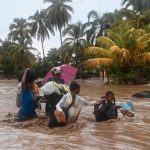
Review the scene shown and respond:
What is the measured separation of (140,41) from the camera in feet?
97.7

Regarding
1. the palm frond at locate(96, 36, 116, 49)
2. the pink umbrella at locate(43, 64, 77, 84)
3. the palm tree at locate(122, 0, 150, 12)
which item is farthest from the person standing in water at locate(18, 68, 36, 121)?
the palm tree at locate(122, 0, 150, 12)

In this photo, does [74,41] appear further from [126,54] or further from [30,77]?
[30,77]

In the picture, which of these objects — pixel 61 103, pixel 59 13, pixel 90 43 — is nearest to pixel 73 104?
pixel 61 103

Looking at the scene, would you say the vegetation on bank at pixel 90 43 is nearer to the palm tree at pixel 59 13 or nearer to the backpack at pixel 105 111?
the palm tree at pixel 59 13

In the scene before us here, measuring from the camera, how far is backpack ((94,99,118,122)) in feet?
26.9

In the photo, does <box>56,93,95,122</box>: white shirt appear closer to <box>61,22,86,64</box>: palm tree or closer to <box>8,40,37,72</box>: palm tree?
<box>61,22,86,64</box>: palm tree

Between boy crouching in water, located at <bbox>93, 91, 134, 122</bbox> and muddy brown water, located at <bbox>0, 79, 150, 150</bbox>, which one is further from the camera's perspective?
boy crouching in water, located at <bbox>93, 91, 134, 122</bbox>

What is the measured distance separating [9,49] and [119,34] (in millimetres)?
30329

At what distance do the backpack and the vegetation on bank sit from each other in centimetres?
2077

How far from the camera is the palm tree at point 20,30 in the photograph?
195ft

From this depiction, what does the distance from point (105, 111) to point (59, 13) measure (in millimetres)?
43046

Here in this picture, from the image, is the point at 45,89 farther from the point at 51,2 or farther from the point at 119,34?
the point at 51,2

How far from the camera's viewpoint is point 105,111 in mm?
8250

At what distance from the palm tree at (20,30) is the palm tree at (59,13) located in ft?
27.2
